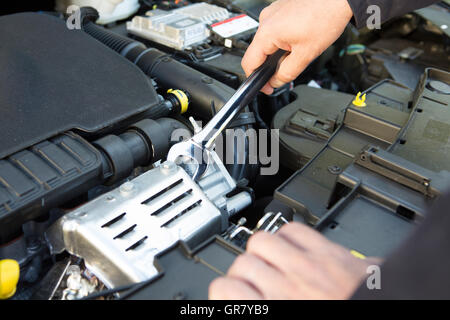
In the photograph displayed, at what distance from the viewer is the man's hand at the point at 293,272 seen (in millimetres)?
660

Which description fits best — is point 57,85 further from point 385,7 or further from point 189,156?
point 385,7

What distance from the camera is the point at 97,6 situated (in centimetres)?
191

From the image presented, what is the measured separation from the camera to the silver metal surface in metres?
0.91

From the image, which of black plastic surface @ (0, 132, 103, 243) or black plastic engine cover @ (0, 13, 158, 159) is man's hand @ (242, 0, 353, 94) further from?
black plastic surface @ (0, 132, 103, 243)

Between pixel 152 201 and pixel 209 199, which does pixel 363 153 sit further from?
pixel 152 201

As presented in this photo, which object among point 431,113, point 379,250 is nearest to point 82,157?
point 379,250

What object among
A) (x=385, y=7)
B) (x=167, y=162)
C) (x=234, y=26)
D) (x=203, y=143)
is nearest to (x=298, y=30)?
(x=385, y=7)

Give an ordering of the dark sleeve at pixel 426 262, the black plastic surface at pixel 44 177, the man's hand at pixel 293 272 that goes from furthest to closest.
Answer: the black plastic surface at pixel 44 177 → the man's hand at pixel 293 272 → the dark sleeve at pixel 426 262

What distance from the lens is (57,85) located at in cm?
120

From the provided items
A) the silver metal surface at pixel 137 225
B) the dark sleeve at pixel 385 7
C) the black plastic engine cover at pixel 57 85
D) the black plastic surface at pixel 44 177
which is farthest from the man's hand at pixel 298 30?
the black plastic surface at pixel 44 177

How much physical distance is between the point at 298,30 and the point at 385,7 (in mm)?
297

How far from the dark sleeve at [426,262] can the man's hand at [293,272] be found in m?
0.12

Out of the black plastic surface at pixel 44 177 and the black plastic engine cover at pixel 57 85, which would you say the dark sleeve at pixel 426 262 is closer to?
the black plastic surface at pixel 44 177

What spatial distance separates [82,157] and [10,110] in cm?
25
